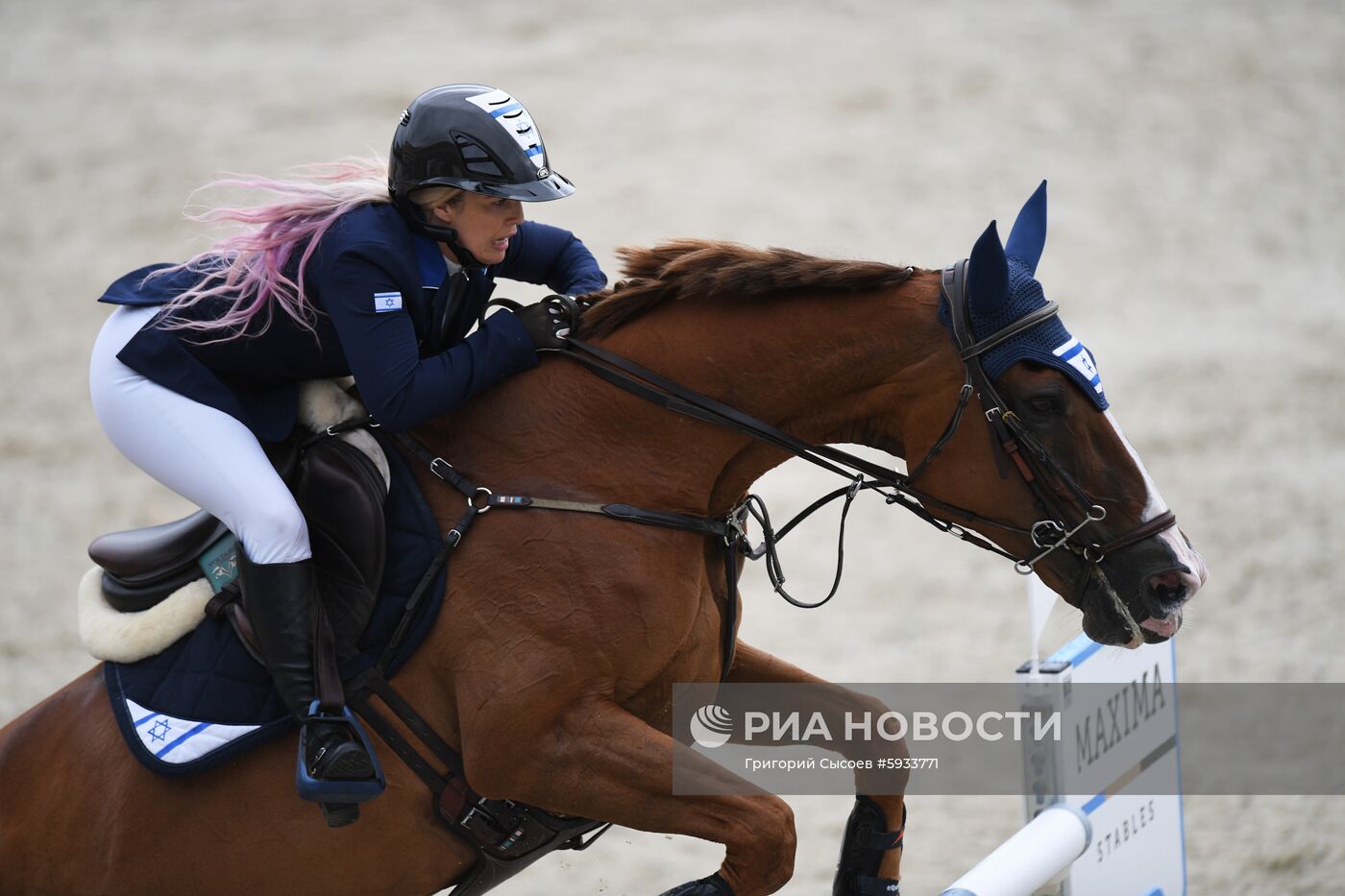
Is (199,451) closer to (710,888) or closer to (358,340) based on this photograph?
(358,340)

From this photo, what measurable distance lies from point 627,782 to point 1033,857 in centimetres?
121

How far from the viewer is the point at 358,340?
2.75 meters

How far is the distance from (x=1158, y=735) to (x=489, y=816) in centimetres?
221

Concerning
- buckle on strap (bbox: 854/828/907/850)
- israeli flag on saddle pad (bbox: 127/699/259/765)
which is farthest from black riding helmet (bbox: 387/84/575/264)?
buckle on strap (bbox: 854/828/907/850)

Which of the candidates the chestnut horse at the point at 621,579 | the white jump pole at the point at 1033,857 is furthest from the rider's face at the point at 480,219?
the white jump pole at the point at 1033,857

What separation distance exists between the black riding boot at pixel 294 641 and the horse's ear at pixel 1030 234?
1647mm

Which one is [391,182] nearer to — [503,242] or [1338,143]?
[503,242]

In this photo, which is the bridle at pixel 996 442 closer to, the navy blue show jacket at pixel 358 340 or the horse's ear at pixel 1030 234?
the horse's ear at pixel 1030 234

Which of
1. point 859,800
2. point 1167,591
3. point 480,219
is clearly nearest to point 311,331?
point 480,219

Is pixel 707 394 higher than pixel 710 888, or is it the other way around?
pixel 707 394

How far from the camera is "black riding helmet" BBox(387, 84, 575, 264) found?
2.83 m

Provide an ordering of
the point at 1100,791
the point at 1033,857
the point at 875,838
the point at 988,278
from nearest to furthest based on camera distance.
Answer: the point at 988,278 → the point at 875,838 → the point at 1033,857 → the point at 1100,791

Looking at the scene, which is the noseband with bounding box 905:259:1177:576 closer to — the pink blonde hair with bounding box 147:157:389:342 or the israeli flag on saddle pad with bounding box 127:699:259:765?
the pink blonde hair with bounding box 147:157:389:342

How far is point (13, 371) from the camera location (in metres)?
9.81
